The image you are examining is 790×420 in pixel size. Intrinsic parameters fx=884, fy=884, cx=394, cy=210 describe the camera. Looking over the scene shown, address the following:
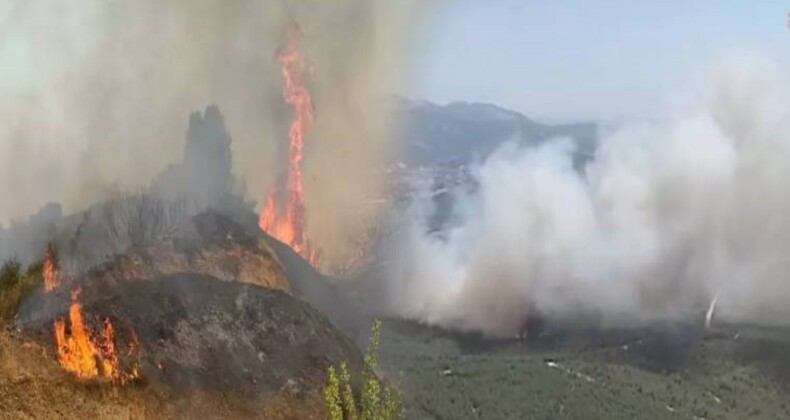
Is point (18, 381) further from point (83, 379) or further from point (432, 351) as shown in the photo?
point (432, 351)

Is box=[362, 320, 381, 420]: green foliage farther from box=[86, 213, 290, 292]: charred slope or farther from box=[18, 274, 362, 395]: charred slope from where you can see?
box=[86, 213, 290, 292]: charred slope

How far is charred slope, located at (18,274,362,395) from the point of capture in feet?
157

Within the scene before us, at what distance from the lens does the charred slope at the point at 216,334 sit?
47938mm

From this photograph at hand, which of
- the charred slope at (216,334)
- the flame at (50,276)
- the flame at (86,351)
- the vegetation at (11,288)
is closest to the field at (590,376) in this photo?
the charred slope at (216,334)

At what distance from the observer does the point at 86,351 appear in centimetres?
4369

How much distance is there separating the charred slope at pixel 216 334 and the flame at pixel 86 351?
57cm

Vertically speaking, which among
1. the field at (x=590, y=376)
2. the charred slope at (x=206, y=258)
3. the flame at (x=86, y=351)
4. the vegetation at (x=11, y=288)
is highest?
the charred slope at (x=206, y=258)

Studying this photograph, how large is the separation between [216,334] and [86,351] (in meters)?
10.8

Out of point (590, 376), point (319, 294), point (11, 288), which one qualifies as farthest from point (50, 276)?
point (590, 376)

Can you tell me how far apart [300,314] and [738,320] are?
337ft

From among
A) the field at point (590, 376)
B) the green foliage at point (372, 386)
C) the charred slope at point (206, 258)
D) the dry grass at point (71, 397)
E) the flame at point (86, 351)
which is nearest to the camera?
the green foliage at point (372, 386)

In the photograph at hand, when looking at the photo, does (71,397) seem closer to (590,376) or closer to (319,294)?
(319,294)

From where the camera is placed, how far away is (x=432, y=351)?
106 meters

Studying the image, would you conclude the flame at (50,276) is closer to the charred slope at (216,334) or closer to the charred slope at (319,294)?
the charred slope at (216,334)
